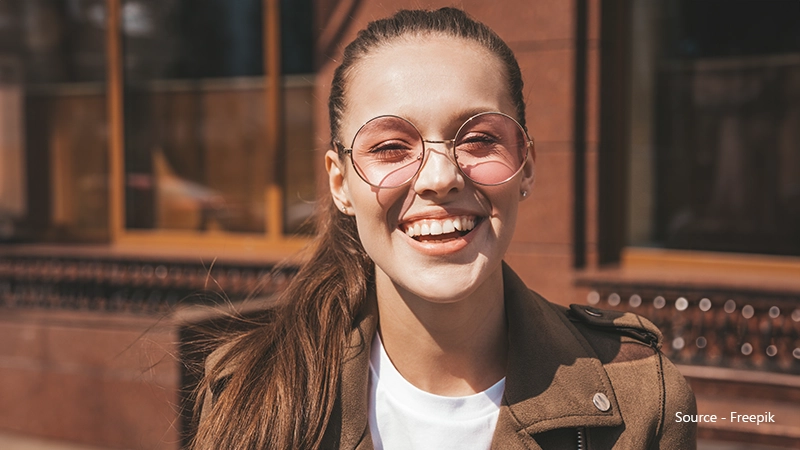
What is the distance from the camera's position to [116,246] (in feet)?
24.4

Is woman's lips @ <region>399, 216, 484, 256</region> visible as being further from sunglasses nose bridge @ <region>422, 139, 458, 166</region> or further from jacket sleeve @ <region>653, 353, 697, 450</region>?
jacket sleeve @ <region>653, 353, 697, 450</region>

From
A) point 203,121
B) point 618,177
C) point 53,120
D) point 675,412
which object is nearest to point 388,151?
point 675,412

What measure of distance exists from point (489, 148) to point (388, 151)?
0.73 feet

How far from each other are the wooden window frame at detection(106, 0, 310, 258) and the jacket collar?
4554 mm

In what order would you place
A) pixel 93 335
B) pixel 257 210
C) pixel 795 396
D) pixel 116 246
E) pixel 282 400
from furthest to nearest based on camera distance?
pixel 116 246, pixel 257 210, pixel 93 335, pixel 795 396, pixel 282 400

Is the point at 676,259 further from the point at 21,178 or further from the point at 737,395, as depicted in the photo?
the point at 21,178

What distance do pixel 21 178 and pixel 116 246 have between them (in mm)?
1335

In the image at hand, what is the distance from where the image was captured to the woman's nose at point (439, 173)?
172 centimetres

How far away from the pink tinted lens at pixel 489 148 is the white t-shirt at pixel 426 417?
509 millimetres

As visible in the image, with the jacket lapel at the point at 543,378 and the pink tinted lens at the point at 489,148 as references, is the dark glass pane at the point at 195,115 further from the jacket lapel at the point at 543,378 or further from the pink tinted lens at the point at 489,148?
the pink tinted lens at the point at 489,148

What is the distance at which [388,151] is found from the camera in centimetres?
179

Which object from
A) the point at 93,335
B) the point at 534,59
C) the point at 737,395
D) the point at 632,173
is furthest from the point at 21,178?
the point at 737,395

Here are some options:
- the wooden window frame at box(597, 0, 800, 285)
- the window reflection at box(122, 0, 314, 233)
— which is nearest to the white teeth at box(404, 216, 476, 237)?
the wooden window frame at box(597, 0, 800, 285)

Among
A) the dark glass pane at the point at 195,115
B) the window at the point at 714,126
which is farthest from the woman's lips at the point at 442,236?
the dark glass pane at the point at 195,115
